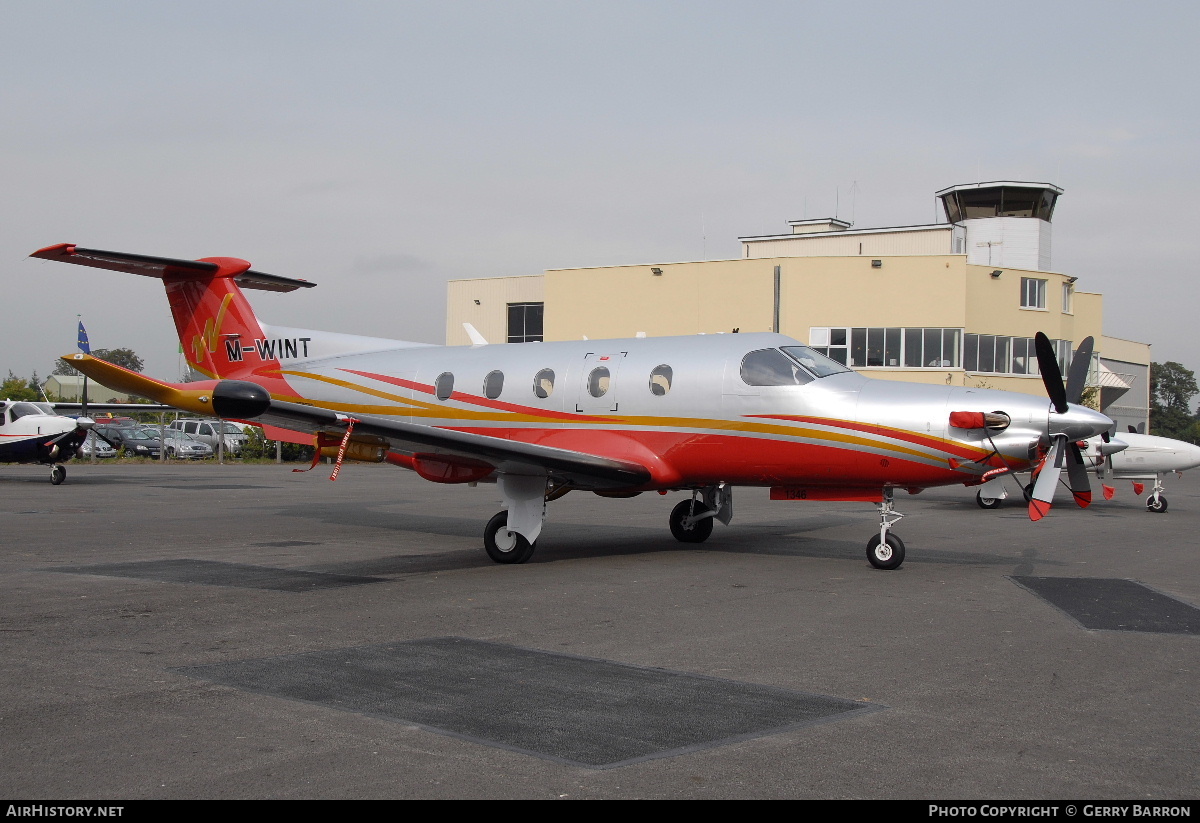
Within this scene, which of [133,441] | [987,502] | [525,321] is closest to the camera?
[987,502]

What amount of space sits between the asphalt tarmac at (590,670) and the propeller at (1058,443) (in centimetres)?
96

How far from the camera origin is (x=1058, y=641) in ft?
26.0

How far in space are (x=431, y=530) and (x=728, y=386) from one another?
20.1 ft

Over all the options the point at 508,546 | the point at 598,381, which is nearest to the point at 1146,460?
the point at 598,381

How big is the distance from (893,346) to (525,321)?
20.2m

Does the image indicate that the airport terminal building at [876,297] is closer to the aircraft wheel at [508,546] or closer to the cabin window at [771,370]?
the cabin window at [771,370]

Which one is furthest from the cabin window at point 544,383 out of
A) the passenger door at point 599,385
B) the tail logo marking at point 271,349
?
the tail logo marking at point 271,349

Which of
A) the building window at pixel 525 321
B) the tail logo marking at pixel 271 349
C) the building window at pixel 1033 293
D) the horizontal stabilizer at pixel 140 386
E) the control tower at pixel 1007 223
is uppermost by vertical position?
the control tower at pixel 1007 223

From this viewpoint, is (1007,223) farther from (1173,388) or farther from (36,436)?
(1173,388)

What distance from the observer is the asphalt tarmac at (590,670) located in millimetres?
4660

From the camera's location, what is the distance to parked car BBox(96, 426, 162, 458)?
4488 centimetres

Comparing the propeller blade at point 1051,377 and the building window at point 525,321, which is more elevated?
the building window at point 525,321

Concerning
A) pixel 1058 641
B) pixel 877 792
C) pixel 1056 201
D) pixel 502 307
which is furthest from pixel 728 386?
pixel 1056 201

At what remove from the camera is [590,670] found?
678 centimetres
